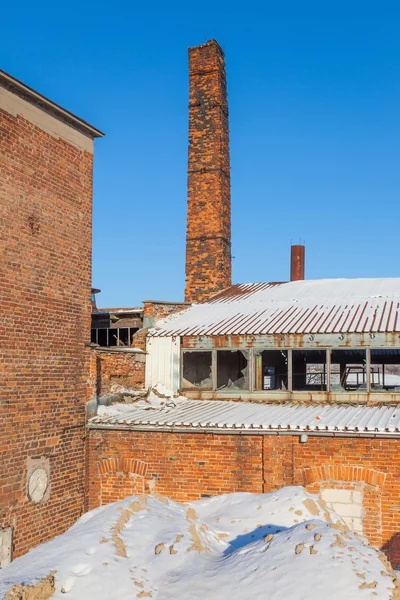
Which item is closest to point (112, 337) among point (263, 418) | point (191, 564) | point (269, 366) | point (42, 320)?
point (269, 366)

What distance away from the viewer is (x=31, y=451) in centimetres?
1123

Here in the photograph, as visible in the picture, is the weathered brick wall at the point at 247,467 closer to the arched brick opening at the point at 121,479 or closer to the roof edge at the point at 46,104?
the arched brick opening at the point at 121,479

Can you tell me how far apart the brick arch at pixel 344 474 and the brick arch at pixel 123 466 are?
3.26m

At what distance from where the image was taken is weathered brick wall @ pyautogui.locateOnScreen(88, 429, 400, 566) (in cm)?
1073

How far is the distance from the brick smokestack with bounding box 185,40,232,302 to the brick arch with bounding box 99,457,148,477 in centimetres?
865

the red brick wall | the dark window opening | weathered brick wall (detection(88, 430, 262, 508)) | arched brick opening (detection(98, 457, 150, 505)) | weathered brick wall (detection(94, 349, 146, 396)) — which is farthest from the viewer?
the dark window opening

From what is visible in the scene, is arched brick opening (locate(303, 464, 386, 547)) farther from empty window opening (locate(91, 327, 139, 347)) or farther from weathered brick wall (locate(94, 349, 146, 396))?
empty window opening (locate(91, 327, 139, 347))

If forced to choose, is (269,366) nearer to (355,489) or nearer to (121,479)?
(121,479)

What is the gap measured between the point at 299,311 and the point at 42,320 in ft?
22.1

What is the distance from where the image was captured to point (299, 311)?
50.9 ft

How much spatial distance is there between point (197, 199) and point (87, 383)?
9764 millimetres

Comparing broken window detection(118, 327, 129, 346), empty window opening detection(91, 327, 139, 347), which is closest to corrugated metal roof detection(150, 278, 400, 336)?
empty window opening detection(91, 327, 139, 347)

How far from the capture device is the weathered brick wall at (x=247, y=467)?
35.2ft

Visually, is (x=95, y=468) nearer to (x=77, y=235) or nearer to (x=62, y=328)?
(x=62, y=328)
